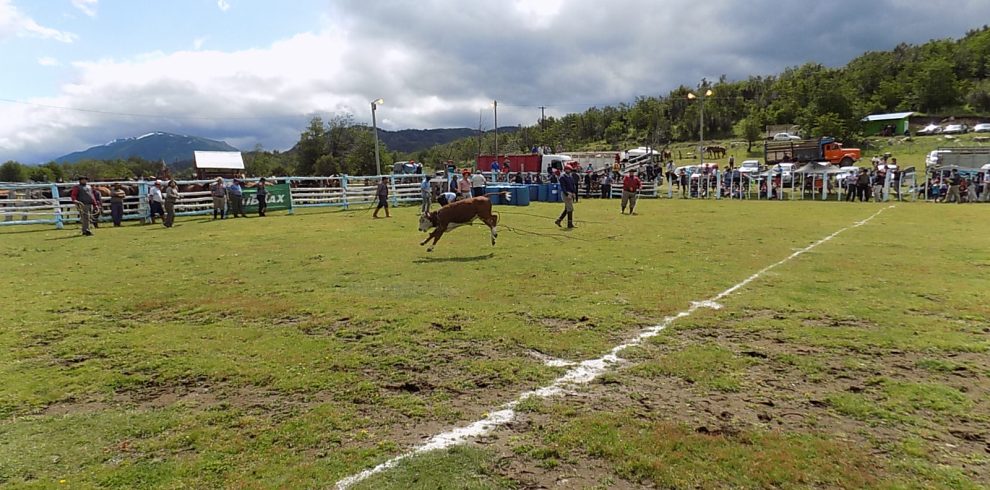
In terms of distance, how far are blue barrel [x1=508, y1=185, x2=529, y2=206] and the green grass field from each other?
15.3 meters

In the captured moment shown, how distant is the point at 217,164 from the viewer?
6047 cm

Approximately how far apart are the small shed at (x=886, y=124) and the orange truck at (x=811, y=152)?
113ft

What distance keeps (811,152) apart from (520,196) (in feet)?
124

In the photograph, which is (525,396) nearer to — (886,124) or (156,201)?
(156,201)

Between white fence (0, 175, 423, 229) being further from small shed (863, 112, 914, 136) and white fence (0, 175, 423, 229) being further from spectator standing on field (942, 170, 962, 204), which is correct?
small shed (863, 112, 914, 136)

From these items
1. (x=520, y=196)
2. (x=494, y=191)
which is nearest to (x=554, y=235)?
(x=520, y=196)

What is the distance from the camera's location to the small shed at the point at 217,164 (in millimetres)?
58000

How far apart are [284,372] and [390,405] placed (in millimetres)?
1419

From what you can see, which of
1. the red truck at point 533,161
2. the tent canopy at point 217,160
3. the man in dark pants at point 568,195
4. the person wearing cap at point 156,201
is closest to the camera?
the man in dark pants at point 568,195

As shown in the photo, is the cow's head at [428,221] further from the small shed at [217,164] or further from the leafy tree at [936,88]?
the leafy tree at [936,88]

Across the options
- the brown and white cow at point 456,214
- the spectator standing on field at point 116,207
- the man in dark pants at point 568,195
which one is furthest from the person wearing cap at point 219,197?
the man in dark pants at point 568,195

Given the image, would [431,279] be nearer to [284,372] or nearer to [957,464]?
[284,372]

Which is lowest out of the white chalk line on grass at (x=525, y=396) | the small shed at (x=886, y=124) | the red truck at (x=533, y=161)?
the white chalk line on grass at (x=525, y=396)

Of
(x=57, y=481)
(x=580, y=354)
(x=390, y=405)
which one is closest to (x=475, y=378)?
(x=390, y=405)
